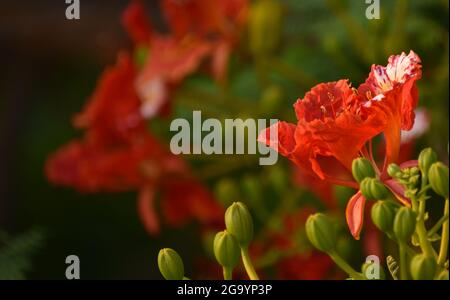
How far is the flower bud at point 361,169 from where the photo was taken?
0.52 meters

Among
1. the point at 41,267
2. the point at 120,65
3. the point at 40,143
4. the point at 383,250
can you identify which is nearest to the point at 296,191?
the point at 383,250

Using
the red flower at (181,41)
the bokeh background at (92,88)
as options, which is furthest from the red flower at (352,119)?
the red flower at (181,41)

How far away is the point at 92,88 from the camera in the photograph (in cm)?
188

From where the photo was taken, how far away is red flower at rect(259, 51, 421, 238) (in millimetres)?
510

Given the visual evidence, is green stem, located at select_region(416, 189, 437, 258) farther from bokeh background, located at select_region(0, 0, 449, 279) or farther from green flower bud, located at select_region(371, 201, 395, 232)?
bokeh background, located at select_region(0, 0, 449, 279)

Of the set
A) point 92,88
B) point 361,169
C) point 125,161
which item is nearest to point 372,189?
point 361,169

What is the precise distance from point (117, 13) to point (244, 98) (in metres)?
0.70

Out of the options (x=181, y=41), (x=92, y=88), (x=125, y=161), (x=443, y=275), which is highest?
(x=92, y=88)

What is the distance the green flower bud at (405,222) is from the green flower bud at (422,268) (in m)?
0.02

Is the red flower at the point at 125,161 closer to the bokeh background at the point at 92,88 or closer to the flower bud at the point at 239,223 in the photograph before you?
the bokeh background at the point at 92,88

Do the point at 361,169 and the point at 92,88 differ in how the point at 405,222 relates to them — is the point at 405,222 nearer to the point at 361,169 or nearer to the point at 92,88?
the point at 361,169

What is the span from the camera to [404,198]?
1.74 ft

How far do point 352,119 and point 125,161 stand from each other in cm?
54

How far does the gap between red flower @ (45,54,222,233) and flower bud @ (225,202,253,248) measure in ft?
1.51
